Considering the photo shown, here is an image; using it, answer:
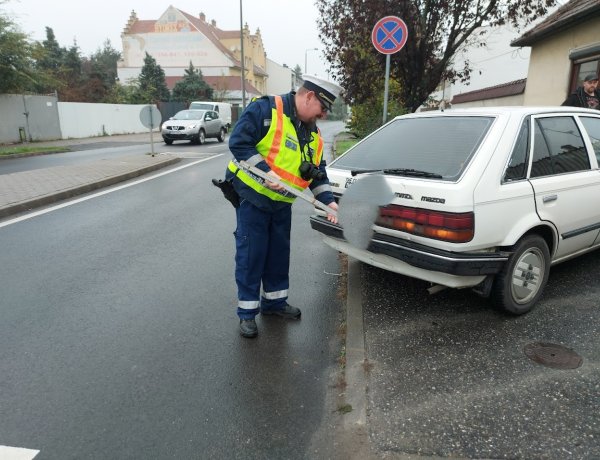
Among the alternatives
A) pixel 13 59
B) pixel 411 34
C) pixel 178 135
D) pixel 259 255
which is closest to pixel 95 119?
pixel 13 59

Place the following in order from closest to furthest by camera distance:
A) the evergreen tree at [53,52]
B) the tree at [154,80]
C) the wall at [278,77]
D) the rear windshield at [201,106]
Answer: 1. the rear windshield at [201,106]
2. the tree at [154,80]
3. the evergreen tree at [53,52]
4. the wall at [278,77]

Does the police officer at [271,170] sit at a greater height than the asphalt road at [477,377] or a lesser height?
greater

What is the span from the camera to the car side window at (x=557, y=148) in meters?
3.62

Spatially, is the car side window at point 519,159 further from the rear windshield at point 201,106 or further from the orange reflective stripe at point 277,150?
the rear windshield at point 201,106

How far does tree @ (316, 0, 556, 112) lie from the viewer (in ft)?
34.7

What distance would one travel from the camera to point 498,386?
109 inches

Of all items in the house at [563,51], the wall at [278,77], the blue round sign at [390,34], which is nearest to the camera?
the blue round sign at [390,34]

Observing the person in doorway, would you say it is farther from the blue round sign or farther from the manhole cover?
the manhole cover

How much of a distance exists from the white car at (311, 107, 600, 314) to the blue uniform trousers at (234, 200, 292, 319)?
0.61 m

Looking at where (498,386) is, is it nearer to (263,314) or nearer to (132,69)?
(263,314)

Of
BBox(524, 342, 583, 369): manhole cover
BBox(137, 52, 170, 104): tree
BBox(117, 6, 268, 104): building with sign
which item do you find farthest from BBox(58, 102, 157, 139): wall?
BBox(117, 6, 268, 104): building with sign

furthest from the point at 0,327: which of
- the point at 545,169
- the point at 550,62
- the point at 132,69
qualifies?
the point at 132,69

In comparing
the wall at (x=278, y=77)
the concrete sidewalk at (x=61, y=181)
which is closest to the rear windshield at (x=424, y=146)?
the concrete sidewalk at (x=61, y=181)

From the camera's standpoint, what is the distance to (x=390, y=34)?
741 cm
